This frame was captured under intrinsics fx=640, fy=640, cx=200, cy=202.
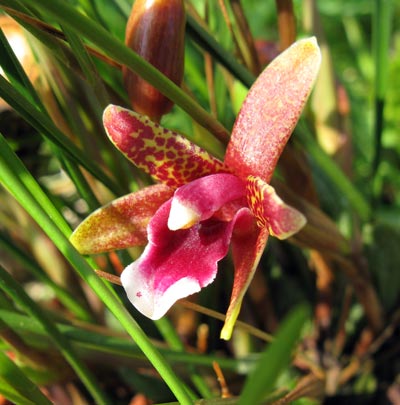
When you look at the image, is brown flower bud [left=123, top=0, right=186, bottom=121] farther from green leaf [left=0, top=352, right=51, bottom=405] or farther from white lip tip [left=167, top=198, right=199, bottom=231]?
green leaf [left=0, top=352, right=51, bottom=405]

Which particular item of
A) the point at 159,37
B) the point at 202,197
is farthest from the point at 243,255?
the point at 159,37

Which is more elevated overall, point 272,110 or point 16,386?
point 272,110

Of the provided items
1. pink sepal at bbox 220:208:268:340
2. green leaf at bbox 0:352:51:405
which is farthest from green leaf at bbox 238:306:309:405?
green leaf at bbox 0:352:51:405

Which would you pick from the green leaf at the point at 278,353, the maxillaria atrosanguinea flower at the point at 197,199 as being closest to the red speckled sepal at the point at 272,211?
the maxillaria atrosanguinea flower at the point at 197,199

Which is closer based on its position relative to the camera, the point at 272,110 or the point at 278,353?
the point at 278,353

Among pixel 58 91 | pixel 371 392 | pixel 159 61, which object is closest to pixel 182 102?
pixel 159 61

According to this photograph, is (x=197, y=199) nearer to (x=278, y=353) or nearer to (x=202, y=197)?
(x=202, y=197)
